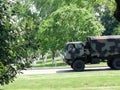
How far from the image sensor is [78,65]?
109ft

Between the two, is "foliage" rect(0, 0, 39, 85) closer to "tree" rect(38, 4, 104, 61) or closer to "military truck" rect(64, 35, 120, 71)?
"military truck" rect(64, 35, 120, 71)

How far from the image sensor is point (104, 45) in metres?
33.0

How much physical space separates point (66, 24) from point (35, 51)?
1403 inches

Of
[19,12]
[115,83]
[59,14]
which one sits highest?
[59,14]

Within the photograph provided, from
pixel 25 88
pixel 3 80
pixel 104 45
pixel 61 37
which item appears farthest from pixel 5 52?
Answer: pixel 61 37

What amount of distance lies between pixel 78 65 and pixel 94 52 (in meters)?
1.47

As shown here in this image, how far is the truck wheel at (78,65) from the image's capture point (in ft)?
108

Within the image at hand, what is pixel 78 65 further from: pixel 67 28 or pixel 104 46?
pixel 67 28

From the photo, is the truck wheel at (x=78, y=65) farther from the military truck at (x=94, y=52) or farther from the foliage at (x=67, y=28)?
the foliage at (x=67, y=28)

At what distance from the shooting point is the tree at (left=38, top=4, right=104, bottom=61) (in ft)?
147

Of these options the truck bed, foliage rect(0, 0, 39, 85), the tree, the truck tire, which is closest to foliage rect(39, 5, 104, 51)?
the tree

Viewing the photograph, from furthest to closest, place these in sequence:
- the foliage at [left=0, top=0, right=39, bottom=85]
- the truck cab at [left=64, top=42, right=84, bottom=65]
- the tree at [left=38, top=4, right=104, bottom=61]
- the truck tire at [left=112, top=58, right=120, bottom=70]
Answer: the tree at [left=38, top=4, right=104, bottom=61] < the truck cab at [left=64, top=42, right=84, bottom=65] < the truck tire at [left=112, top=58, right=120, bottom=70] < the foliage at [left=0, top=0, right=39, bottom=85]

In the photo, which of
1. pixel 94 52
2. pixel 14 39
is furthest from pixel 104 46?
pixel 14 39

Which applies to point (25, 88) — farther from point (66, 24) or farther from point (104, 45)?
point (66, 24)
